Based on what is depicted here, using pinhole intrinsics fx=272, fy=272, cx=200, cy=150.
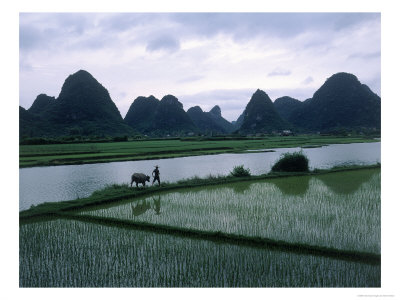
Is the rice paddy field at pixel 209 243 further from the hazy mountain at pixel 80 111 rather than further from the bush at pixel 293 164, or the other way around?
the hazy mountain at pixel 80 111

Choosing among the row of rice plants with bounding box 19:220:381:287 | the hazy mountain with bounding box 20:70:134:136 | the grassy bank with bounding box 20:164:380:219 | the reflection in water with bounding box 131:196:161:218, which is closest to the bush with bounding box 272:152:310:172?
the grassy bank with bounding box 20:164:380:219

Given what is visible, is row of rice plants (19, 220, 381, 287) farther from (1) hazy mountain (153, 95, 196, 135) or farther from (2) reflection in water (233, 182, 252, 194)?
(1) hazy mountain (153, 95, 196, 135)

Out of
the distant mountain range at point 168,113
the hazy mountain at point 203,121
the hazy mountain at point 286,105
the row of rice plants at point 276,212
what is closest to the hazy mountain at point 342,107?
the distant mountain range at point 168,113

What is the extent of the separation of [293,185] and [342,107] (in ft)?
175

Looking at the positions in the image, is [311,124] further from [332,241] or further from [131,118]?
[332,241]

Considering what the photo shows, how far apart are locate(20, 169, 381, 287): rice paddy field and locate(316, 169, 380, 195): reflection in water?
49 cm

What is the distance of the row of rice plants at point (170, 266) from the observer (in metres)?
3.66

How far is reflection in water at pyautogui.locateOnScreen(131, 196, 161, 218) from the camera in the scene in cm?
651

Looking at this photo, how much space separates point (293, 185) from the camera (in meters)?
9.04

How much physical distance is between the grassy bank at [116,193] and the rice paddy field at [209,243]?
320 mm

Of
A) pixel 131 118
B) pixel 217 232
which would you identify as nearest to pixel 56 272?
pixel 217 232

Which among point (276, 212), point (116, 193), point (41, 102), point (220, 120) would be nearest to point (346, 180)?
point (276, 212)

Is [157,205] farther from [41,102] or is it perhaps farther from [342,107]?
[41,102]

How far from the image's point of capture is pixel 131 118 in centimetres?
9081
